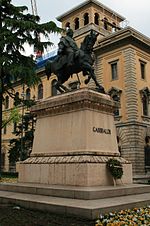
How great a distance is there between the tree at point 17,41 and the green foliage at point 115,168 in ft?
40.7

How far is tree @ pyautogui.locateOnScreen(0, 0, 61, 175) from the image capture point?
66.5 ft

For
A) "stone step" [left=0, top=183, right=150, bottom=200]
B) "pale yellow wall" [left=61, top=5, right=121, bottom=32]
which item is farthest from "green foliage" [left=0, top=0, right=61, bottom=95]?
"pale yellow wall" [left=61, top=5, right=121, bottom=32]

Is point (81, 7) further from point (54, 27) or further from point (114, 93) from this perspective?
point (54, 27)

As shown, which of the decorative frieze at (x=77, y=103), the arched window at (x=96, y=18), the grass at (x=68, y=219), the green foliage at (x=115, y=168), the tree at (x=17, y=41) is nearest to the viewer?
the grass at (x=68, y=219)

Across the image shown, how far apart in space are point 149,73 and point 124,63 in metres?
4.33

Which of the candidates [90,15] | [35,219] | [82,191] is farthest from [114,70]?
[35,219]

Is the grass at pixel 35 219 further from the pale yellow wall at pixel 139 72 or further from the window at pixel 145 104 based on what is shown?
the window at pixel 145 104

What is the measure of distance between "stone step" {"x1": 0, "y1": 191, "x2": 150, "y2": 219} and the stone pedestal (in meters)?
1.05

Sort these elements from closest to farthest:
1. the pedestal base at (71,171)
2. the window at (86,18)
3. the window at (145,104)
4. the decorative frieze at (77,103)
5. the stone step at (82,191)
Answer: the stone step at (82,191) < the pedestal base at (71,171) < the decorative frieze at (77,103) < the window at (145,104) < the window at (86,18)

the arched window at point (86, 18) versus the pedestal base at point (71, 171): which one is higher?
the arched window at point (86, 18)

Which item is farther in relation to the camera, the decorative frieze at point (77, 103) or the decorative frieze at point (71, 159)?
the decorative frieze at point (77, 103)

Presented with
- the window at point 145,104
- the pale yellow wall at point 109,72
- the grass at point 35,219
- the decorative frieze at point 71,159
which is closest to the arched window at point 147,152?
the window at point 145,104

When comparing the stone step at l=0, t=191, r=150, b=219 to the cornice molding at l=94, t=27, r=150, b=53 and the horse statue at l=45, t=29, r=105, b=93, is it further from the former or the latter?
the cornice molding at l=94, t=27, r=150, b=53

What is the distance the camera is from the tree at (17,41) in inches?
798
